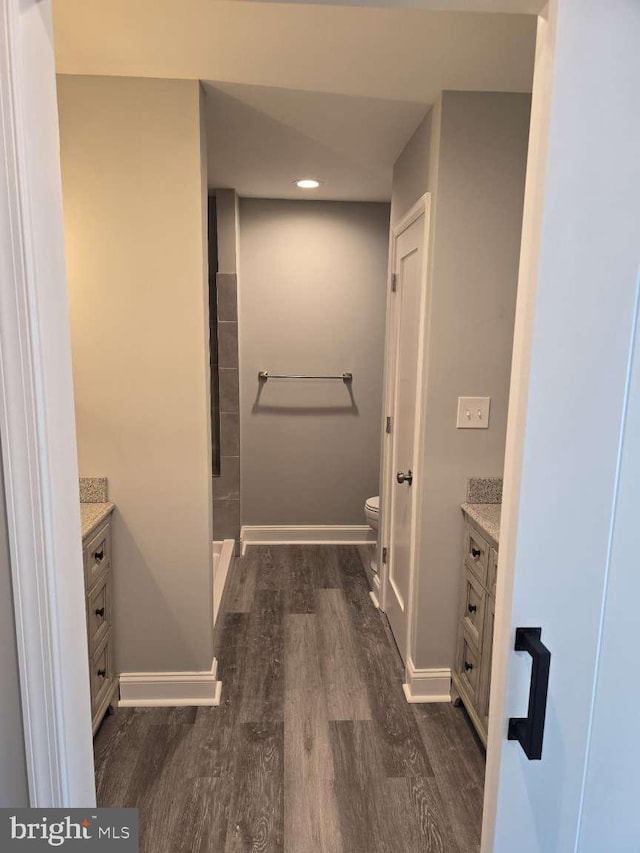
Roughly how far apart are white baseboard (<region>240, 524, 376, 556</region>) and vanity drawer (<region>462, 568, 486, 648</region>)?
80.0 inches

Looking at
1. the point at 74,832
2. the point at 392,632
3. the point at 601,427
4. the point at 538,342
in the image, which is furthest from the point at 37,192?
the point at 392,632

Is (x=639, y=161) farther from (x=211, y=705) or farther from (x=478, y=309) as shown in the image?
(x=211, y=705)

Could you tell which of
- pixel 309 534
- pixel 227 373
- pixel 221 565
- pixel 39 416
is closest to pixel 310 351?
pixel 227 373

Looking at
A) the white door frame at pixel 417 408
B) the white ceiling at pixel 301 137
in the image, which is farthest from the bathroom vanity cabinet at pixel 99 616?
the white ceiling at pixel 301 137

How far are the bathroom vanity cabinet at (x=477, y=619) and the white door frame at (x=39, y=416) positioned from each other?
1.49m

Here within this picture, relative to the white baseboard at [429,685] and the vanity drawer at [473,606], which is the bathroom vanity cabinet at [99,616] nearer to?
the white baseboard at [429,685]

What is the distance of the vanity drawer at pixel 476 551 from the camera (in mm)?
2117

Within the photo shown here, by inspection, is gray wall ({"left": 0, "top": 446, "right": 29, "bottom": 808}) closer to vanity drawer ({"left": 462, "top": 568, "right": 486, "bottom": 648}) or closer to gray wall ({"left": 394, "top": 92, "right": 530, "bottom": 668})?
vanity drawer ({"left": 462, "top": 568, "right": 486, "bottom": 648})

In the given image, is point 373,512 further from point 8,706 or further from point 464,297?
point 8,706

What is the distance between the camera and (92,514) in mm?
2148

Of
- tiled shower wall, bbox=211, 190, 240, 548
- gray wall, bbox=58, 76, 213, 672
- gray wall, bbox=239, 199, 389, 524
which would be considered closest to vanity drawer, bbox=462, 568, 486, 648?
gray wall, bbox=58, 76, 213, 672

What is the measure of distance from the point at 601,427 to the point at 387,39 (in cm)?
153

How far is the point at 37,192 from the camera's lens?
2.62 ft

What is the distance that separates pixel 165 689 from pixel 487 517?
1559 millimetres
